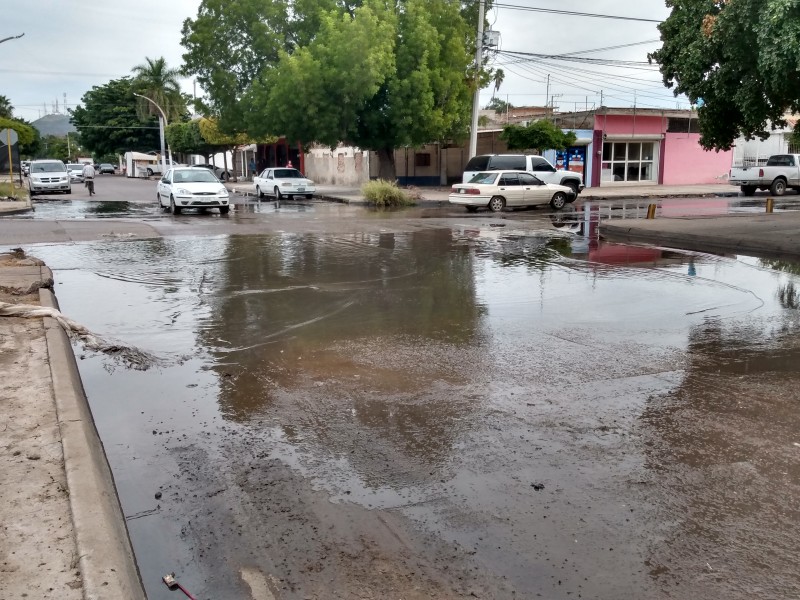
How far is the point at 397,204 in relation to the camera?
32312 millimetres

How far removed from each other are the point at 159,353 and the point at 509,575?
522cm

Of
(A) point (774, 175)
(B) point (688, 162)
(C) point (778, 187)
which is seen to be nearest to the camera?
(A) point (774, 175)

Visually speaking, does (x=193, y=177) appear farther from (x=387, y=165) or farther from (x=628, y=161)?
(x=628, y=161)

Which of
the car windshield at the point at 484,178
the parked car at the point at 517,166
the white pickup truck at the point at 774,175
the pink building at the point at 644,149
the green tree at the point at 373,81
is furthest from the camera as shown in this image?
the pink building at the point at 644,149

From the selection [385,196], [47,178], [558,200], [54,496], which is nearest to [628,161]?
[558,200]

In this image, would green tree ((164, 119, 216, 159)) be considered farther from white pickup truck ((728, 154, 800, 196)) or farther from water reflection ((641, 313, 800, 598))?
water reflection ((641, 313, 800, 598))

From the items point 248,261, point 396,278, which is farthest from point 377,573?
point 248,261

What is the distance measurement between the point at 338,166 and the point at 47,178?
18.7 metres

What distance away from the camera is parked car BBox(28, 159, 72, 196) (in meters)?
39.8

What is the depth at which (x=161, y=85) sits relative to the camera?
84.5m

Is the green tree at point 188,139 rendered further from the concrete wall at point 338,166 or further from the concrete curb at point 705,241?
the concrete curb at point 705,241

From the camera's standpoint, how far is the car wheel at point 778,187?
36575mm

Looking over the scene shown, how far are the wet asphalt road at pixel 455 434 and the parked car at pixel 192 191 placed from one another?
14.4 meters

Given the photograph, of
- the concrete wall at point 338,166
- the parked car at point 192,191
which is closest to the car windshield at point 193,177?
the parked car at point 192,191
